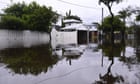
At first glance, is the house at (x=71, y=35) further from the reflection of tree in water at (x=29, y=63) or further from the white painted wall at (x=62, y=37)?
the reflection of tree in water at (x=29, y=63)

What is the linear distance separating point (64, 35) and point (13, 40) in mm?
9182

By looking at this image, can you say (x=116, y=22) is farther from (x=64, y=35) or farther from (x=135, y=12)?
(x=135, y=12)

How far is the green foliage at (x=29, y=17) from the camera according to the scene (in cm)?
3017

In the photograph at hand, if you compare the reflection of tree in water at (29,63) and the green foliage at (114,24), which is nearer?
the reflection of tree in water at (29,63)

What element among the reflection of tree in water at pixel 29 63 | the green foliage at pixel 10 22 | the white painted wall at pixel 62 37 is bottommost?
the reflection of tree in water at pixel 29 63

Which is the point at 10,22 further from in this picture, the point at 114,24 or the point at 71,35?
the point at 114,24

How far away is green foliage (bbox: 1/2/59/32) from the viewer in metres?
30.2

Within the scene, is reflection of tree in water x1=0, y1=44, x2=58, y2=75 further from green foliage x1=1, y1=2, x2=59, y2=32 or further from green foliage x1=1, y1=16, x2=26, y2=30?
green foliage x1=1, y1=2, x2=59, y2=32

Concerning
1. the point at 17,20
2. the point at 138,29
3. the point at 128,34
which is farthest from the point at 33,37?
the point at 128,34

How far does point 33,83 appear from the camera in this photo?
7.74 m

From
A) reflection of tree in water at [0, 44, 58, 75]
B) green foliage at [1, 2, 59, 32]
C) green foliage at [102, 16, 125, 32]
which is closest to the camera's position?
reflection of tree in water at [0, 44, 58, 75]

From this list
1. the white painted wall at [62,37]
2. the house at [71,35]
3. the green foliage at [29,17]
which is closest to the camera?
the green foliage at [29,17]

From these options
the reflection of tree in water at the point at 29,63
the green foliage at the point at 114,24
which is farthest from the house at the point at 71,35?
the reflection of tree in water at the point at 29,63

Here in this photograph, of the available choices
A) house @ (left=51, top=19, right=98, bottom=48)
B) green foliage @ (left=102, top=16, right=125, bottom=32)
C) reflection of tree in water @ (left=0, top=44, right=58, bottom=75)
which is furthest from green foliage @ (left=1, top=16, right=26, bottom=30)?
green foliage @ (left=102, top=16, right=125, bottom=32)
